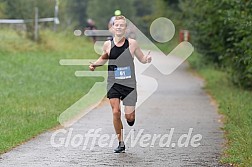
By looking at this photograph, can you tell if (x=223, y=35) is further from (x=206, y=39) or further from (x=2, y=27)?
(x=2, y=27)

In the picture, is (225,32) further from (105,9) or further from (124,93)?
(105,9)

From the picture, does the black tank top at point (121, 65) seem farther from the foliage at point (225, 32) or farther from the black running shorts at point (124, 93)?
the foliage at point (225, 32)

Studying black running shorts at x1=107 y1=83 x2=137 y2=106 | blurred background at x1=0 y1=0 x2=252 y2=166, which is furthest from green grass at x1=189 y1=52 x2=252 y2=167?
black running shorts at x1=107 y1=83 x2=137 y2=106

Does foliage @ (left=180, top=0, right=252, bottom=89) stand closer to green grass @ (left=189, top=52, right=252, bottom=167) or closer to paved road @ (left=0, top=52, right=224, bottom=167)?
green grass @ (left=189, top=52, right=252, bottom=167)

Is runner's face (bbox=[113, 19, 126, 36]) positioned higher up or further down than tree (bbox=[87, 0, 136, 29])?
→ higher up

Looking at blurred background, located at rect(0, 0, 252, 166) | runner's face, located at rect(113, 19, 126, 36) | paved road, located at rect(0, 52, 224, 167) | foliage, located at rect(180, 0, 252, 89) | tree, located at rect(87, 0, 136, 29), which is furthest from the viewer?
tree, located at rect(87, 0, 136, 29)

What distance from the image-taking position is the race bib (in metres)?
11.0

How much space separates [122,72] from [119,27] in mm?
659

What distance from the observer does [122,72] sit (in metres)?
11.0

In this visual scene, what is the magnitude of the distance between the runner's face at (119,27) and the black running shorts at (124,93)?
2.50ft

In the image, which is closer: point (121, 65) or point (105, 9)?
point (121, 65)

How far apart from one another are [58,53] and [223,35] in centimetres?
1261

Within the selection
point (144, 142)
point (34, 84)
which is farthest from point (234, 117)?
point (34, 84)

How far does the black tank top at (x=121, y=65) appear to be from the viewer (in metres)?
11.0
